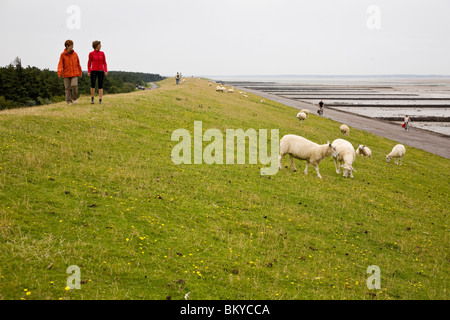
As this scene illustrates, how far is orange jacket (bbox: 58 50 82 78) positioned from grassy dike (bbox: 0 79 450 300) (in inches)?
98.0

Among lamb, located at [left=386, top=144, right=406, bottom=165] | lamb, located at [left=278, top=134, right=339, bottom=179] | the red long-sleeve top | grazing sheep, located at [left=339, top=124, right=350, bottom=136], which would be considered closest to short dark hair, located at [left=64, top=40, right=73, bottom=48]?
the red long-sleeve top

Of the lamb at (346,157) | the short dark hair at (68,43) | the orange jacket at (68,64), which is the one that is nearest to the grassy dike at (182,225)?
the lamb at (346,157)

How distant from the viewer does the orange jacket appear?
18078 millimetres

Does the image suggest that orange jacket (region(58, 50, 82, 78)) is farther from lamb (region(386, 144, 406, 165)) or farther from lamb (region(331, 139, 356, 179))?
lamb (region(386, 144, 406, 165))

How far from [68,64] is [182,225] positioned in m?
14.3

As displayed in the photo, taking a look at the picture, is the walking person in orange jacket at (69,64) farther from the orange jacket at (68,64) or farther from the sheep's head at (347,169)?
the sheep's head at (347,169)

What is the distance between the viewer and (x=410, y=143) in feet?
138

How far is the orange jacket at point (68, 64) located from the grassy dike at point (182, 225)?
2489mm

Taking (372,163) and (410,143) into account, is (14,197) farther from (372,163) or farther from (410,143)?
(410,143)

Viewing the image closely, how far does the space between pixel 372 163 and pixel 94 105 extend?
77.9 ft

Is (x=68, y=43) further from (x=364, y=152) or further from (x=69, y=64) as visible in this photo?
(x=364, y=152)

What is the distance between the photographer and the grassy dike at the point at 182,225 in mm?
7434

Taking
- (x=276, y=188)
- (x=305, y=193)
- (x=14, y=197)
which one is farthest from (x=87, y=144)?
(x=305, y=193)
